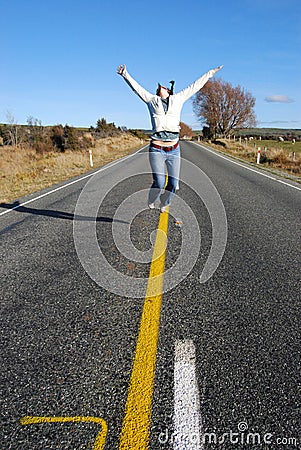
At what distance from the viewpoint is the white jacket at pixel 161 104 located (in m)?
4.59

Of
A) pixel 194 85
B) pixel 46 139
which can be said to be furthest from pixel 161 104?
pixel 46 139

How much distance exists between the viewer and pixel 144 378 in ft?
6.55

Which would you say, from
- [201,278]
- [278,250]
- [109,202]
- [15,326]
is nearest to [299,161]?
[109,202]

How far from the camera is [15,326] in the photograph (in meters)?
2.63

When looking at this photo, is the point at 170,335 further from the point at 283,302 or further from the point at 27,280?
the point at 27,280

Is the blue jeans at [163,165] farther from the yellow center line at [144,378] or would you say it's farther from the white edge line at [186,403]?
the white edge line at [186,403]

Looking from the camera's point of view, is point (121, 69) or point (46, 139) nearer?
point (121, 69)

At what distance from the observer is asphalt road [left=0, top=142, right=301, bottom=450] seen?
1679 mm

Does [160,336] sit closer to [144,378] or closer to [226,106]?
[144,378]

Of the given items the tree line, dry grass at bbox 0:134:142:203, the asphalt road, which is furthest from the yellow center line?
the tree line

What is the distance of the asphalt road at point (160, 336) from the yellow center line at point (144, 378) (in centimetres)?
4

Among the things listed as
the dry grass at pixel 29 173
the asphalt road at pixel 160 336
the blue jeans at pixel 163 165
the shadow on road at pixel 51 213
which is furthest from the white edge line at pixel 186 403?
the dry grass at pixel 29 173

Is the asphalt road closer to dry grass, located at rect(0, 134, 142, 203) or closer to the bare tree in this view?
dry grass, located at rect(0, 134, 142, 203)

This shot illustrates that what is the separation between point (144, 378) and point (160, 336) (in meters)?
0.45
